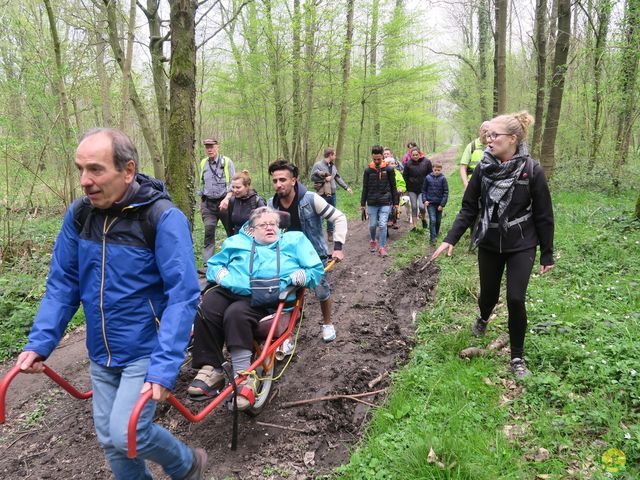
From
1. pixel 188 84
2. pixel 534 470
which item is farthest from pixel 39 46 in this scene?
pixel 534 470

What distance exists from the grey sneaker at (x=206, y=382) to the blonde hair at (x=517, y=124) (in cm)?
321

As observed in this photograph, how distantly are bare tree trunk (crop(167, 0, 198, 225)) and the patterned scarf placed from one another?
14.9 ft

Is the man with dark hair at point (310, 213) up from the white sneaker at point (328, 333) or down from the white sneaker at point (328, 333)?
up

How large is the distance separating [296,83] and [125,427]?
51.8ft

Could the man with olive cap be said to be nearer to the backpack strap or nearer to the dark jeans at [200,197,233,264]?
the dark jeans at [200,197,233,264]

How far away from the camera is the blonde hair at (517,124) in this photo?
139 inches

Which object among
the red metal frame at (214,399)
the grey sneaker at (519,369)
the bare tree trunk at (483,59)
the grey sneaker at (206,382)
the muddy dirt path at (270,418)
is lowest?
the muddy dirt path at (270,418)

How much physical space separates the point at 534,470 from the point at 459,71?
90.9ft

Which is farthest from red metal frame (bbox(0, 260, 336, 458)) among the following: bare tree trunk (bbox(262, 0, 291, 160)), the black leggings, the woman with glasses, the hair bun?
bare tree trunk (bbox(262, 0, 291, 160))

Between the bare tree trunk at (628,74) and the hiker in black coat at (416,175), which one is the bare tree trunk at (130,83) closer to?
the hiker in black coat at (416,175)

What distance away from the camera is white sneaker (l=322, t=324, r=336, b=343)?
489 cm

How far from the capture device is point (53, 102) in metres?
8.78

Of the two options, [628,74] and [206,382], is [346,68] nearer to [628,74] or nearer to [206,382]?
[628,74]

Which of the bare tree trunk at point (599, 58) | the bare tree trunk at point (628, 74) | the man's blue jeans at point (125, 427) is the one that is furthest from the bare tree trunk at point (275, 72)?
the man's blue jeans at point (125, 427)
